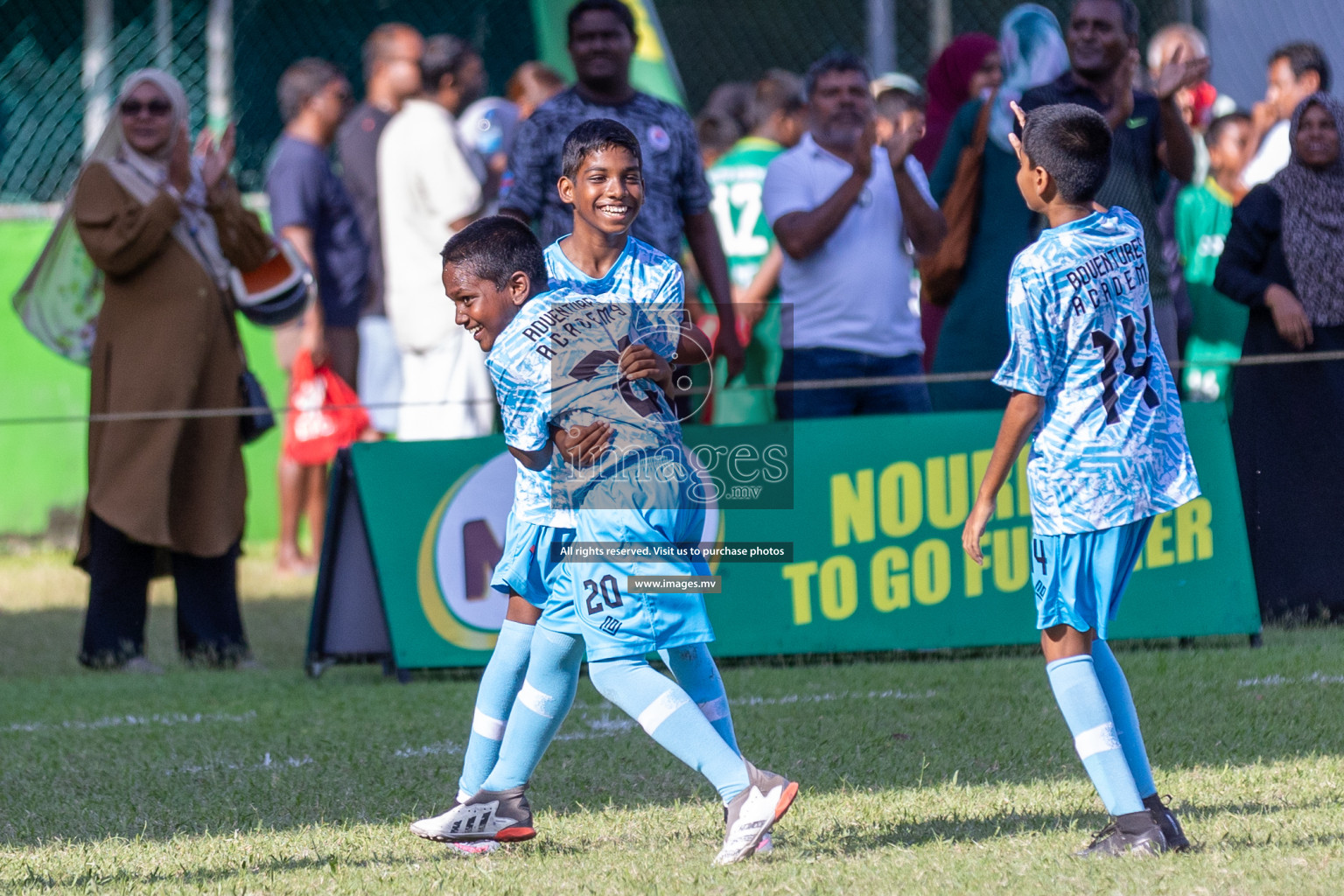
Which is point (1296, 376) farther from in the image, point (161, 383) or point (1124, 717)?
point (161, 383)

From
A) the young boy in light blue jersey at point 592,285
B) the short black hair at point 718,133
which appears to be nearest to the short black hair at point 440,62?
the short black hair at point 718,133

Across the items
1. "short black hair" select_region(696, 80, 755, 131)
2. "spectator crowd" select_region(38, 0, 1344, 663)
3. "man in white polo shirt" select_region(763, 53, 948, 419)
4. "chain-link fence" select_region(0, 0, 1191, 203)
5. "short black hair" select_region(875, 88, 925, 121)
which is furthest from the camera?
"short black hair" select_region(696, 80, 755, 131)

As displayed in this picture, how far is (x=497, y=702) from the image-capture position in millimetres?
4352

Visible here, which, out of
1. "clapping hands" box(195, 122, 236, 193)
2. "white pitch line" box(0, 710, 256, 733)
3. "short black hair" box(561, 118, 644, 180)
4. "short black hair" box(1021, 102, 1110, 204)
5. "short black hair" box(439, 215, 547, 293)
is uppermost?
"clapping hands" box(195, 122, 236, 193)

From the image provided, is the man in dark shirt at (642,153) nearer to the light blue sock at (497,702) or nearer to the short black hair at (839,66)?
the short black hair at (839,66)

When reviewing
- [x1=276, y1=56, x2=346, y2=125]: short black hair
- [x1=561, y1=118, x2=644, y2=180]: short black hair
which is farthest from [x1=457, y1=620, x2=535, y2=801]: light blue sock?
[x1=276, y1=56, x2=346, y2=125]: short black hair

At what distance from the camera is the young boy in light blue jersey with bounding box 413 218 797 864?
12.8 ft

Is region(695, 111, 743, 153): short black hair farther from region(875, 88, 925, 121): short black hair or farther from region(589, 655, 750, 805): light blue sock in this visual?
region(589, 655, 750, 805): light blue sock

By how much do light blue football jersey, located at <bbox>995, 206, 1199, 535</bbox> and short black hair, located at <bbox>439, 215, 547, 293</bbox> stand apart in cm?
106

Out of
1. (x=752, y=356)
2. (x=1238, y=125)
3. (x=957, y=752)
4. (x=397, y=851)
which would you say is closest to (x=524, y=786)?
(x=397, y=851)

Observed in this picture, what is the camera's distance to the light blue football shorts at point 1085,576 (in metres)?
3.95

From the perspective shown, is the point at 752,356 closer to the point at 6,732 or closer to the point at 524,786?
the point at 6,732

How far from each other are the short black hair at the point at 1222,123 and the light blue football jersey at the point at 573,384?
867 cm

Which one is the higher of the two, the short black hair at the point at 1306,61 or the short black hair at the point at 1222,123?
the short black hair at the point at 1306,61
